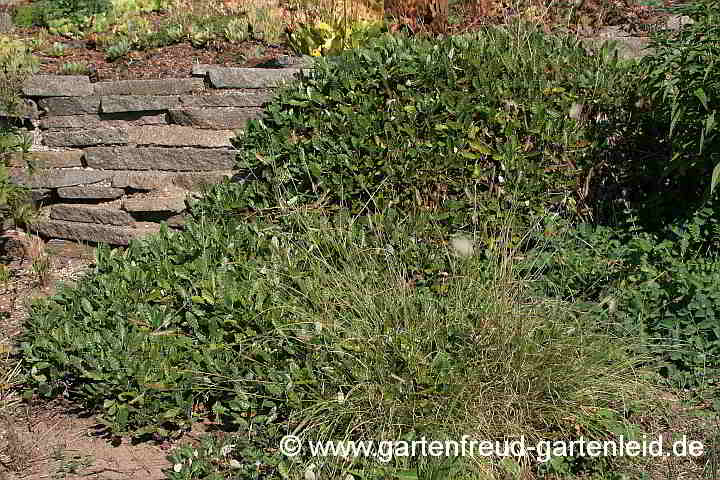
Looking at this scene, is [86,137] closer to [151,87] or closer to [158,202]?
[151,87]

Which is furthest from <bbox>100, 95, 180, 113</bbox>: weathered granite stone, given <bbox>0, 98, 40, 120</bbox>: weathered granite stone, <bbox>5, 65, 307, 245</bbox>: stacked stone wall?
<bbox>0, 98, 40, 120</bbox>: weathered granite stone

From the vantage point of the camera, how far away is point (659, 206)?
14.3 feet

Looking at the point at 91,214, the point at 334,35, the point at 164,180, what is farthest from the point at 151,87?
the point at 334,35

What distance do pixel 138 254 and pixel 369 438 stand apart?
1.91 m

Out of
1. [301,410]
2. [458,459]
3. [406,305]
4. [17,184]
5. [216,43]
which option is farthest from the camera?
[216,43]

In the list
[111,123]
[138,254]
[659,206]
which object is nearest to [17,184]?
[111,123]

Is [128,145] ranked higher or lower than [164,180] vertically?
higher

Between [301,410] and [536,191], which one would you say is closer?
[301,410]

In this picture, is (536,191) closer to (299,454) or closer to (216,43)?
(299,454)

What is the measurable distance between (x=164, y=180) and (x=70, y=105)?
3.33ft

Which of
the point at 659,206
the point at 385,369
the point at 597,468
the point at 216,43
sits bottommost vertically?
the point at 597,468

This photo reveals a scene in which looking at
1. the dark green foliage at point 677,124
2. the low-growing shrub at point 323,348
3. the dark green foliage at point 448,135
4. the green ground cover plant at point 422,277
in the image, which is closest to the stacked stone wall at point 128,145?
the green ground cover plant at point 422,277

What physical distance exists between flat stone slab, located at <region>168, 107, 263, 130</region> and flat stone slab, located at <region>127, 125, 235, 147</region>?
0.05m

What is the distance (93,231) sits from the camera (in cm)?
539
